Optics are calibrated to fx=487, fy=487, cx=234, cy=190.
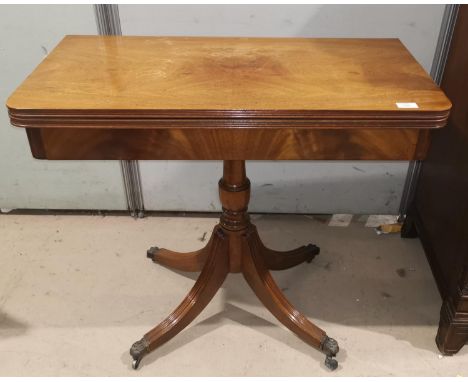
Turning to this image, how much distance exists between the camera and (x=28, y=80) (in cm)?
100

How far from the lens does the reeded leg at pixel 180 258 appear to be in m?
1.53

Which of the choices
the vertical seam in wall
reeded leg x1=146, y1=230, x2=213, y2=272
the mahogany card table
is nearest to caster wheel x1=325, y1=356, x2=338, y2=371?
reeded leg x1=146, y1=230, x2=213, y2=272

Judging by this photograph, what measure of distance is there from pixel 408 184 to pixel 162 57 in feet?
3.46

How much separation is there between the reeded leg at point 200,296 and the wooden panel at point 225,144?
0.46 m

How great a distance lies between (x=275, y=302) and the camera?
1346 millimetres

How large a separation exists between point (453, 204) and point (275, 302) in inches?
21.6

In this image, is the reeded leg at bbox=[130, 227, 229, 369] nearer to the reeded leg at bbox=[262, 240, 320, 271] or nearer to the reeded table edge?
the reeded leg at bbox=[262, 240, 320, 271]

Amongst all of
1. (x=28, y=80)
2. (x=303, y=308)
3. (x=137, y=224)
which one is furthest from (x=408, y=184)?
(x=28, y=80)

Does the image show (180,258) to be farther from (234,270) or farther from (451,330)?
(451,330)

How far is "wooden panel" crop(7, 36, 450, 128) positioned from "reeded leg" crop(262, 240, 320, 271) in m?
0.64

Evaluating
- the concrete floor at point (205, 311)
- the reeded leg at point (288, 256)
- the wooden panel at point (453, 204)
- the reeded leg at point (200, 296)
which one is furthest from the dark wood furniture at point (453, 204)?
the reeded leg at point (200, 296)

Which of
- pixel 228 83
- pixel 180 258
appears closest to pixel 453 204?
pixel 228 83

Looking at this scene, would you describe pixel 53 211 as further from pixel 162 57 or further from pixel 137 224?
pixel 162 57

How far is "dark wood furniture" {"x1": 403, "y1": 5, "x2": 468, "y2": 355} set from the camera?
4.08 feet
